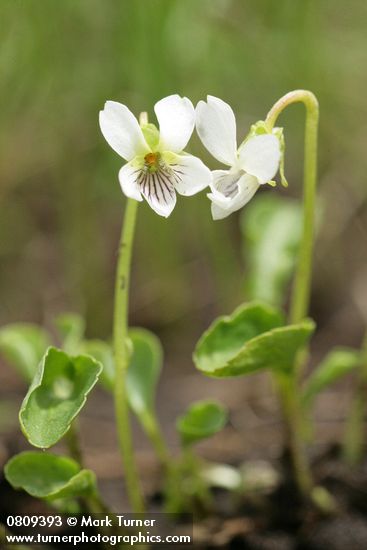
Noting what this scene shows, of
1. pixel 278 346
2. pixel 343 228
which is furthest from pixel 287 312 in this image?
pixel 278 346

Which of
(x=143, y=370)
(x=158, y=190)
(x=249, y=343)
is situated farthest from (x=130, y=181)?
(x=143, y=370)

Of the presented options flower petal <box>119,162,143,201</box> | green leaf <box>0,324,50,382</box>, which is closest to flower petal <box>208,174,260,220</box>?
flower petal <box>119,162,143,201</box>

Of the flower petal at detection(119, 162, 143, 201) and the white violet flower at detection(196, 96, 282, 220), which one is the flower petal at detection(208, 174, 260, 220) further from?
the flower petal at detection(119, 162, 143, 201)

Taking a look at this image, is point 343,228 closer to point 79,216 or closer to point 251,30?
point 251,30

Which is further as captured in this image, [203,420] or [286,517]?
[286,517]

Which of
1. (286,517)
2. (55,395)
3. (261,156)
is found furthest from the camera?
(286,517)

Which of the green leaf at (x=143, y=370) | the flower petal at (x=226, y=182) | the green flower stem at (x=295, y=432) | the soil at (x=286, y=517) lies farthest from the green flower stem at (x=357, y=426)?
the flower petal at (x=226, y=182)

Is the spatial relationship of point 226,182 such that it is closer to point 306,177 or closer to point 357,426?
point 306,177
